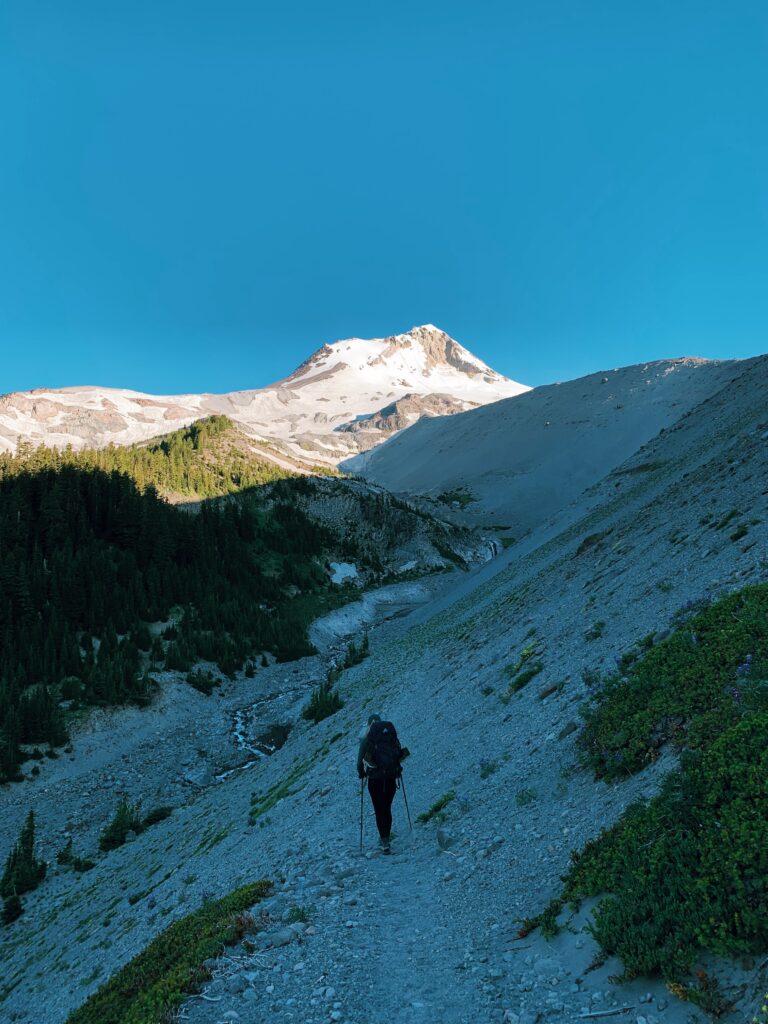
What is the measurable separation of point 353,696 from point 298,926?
24.9 meters

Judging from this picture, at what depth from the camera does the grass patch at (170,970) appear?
636 centimetres

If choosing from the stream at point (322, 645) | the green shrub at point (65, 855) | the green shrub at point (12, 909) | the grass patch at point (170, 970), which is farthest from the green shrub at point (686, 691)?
the stream at point (322, 645)

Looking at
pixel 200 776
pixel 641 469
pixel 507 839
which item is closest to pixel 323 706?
pixel 200 776

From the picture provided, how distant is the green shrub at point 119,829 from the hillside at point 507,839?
3.66ft

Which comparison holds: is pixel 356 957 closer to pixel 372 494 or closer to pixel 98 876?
pixel 98 876

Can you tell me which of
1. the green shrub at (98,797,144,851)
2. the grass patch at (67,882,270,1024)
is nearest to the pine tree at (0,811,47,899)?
the green shrub at (98,797,144,851)

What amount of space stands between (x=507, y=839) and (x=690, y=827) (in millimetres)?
3931

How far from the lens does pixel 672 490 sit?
3131 centimetres

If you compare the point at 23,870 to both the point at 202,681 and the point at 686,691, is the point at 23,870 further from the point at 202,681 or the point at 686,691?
the point at 686,691

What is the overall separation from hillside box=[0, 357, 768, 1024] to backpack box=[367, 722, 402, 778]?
4.69 feet

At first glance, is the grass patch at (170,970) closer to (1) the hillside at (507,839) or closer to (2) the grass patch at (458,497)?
(1) the hillside at (507,839)

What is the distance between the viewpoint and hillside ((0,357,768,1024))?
5.30 metres

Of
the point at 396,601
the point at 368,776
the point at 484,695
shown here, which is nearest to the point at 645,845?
the point at 368,776

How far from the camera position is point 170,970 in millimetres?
7125
